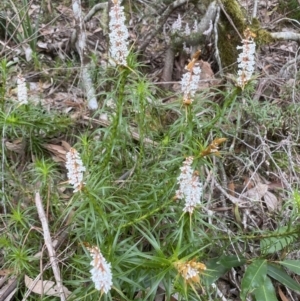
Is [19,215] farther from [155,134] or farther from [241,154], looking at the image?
[241,154]

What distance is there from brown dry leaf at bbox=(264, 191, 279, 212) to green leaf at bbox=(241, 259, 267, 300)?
18.9 inches

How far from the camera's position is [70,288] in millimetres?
2176

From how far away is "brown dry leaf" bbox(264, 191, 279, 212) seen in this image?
261cm

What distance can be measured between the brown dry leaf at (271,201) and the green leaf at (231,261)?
Answer: 1.52ft

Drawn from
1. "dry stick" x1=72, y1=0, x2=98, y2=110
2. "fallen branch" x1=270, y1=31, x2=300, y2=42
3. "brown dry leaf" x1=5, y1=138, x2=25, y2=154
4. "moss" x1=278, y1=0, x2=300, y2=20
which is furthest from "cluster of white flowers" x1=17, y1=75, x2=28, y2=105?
"moss" x1=278, y1=0, x2=300, y2=20

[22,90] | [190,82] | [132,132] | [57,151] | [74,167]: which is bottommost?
[57,151]

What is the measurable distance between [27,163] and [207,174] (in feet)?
3.40

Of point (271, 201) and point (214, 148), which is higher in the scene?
point (214, 148)

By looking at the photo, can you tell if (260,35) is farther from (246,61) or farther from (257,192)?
(246,61)

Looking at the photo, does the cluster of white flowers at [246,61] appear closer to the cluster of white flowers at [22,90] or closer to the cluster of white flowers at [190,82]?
the cluster of white flowers at [190,82]

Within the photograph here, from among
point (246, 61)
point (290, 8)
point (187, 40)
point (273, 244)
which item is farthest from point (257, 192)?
point (290, 8)

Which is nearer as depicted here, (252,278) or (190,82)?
(190,82)

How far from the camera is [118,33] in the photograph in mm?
1792

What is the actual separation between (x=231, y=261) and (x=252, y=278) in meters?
0.13
